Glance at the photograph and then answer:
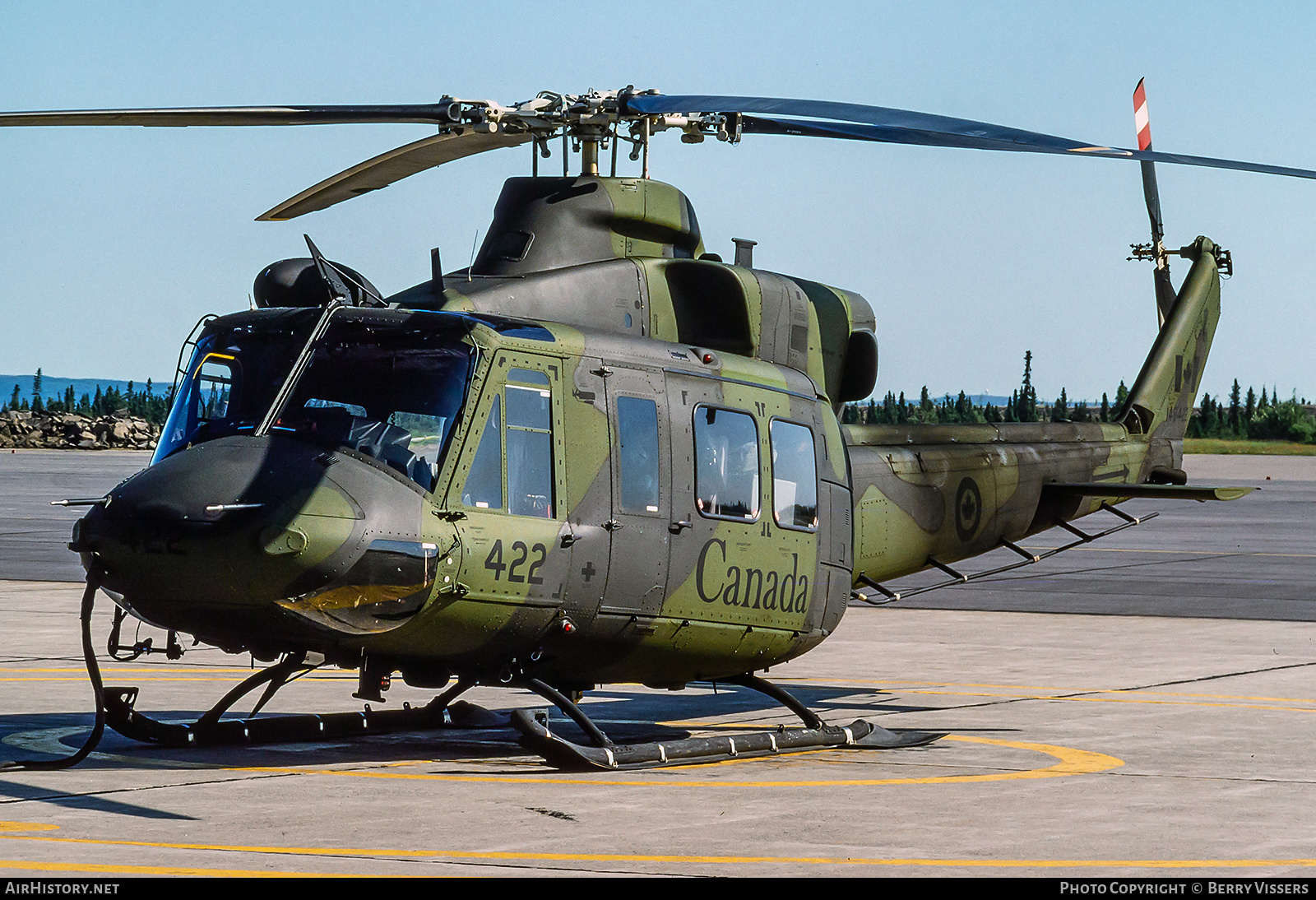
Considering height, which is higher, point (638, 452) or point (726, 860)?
point (638, 452)

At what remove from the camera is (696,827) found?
811 cm

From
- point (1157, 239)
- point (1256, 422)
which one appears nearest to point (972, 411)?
point (1256, 422)

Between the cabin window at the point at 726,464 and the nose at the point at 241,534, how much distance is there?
2.35 metres

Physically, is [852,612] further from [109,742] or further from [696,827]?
[696,827]

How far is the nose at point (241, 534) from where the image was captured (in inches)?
339

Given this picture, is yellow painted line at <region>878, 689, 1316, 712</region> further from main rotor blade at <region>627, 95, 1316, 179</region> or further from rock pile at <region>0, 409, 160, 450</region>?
rock pile at <region>0, 409, 160, 450</region>

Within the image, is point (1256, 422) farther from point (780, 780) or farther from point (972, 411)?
point (780, 780)

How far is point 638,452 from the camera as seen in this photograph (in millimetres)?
10414

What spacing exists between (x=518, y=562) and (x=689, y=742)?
5.88 ft

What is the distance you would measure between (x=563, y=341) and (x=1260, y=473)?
2729 inches

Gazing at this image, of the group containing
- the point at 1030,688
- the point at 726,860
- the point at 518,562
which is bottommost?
the point at 1030,688

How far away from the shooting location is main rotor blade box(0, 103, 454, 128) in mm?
10297

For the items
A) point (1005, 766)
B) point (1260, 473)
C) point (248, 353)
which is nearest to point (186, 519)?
point (248, 353)

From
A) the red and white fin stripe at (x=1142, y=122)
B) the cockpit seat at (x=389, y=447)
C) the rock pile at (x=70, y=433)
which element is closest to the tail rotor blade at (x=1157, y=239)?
the red and white fin stripe at (x=1142, y=122)
